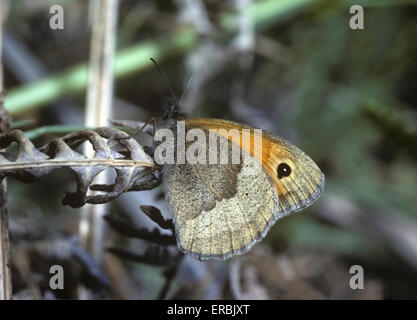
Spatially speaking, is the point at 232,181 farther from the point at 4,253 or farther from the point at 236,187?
the point at 4,253

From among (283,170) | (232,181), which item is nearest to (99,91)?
(232,181)

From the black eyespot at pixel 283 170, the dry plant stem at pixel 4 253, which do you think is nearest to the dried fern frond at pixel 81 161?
the dry plant stem at pixel 4 253

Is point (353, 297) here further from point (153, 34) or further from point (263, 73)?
point (153, 34)

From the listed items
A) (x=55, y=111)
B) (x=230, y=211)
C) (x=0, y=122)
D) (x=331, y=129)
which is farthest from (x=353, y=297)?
(x=55, y=111)

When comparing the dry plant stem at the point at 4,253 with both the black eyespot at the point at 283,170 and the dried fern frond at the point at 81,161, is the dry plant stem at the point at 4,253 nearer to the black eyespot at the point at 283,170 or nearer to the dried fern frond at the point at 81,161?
the dried fern frond at the point at 81,161

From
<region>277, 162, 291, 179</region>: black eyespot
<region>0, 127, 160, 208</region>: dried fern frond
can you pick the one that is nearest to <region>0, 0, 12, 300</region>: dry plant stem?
<region>0, 127, 160, 208</region>: dried fern frond

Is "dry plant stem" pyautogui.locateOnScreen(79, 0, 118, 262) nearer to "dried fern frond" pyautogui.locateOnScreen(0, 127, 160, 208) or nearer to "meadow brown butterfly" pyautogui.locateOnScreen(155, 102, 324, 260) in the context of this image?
"meadow brown butterfly" pyautogui.locateOnScreen(155, 102, 324, 260)
